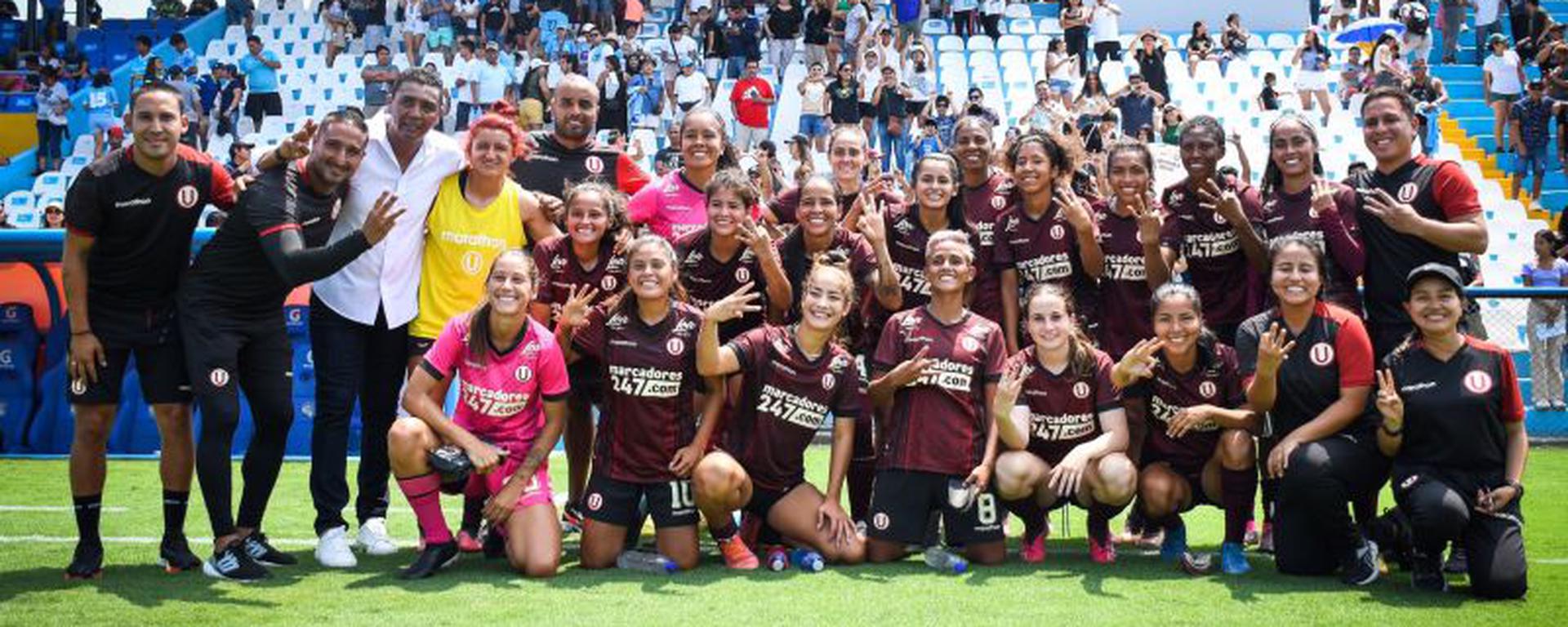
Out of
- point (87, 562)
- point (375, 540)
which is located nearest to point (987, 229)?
point (375, 540)

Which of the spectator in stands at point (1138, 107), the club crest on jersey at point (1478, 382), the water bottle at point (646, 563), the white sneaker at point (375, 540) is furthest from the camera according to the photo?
the spectator in stands at point (1138, 107)

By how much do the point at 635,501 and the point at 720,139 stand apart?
2.01 meters

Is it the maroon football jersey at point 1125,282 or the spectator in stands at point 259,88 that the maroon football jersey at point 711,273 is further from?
the spectator in stands at point 259,88

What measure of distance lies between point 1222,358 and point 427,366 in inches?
136

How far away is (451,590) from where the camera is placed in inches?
230

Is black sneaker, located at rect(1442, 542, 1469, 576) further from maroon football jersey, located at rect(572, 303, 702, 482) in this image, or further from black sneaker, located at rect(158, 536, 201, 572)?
black sneaker, located at rect(158, 536, 201, 572)

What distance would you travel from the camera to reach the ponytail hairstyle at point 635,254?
256 inches

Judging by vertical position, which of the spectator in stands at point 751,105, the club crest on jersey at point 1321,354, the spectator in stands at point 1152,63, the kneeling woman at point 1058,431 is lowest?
the kneeling woman at point 1058,431

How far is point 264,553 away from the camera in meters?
6.36

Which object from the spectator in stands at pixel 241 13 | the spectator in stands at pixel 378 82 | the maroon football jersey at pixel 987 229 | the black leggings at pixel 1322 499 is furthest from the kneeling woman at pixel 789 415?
the spectator in stands at pixel 241 13

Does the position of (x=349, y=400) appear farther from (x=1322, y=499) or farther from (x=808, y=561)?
(x=1322, y=499)

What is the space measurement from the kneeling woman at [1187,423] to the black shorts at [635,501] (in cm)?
196

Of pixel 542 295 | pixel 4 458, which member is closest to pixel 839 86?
pixel 4 458

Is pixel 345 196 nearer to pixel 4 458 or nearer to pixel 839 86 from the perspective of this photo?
pixel 4 458
